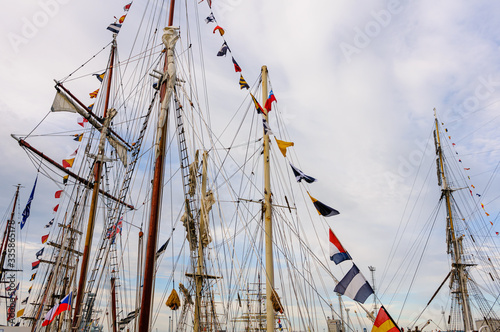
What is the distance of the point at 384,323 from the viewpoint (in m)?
10.9

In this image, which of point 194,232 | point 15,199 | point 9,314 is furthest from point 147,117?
point 9,314

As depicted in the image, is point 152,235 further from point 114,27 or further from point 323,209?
point 114,27

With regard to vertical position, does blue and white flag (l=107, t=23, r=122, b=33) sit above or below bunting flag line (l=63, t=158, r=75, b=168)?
above

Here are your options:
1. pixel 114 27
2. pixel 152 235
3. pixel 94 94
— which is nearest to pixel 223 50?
pixel 114 27

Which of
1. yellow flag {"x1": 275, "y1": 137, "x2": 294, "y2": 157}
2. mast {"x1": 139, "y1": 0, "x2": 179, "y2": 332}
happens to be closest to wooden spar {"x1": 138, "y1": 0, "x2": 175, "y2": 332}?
mast {"x1": 139, "y1": 0, "x2": 179, "y2": 332}

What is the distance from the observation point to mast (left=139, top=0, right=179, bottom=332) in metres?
10.9

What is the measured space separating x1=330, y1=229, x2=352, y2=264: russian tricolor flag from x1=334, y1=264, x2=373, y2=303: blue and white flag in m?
0.69

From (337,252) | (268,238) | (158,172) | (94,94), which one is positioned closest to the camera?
(158,172)

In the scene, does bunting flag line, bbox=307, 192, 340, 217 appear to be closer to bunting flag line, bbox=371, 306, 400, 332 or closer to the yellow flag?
the yellow flag

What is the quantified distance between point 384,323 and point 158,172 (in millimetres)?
8982

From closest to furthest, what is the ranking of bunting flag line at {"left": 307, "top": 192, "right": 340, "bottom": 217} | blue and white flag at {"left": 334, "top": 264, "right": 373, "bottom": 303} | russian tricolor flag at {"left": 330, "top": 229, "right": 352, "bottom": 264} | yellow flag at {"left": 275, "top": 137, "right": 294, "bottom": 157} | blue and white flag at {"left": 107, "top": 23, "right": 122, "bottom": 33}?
blue and white flag at {"left": 334, "top": 264, "right": 373, "bottom": 303}
russian tricolor flag at {"left": 330, "top": 229, "right": 352, "bottom": 264}
bunting flag line at {"left": 307, "top": 192, "right": 340, "bottom": 217}
yellow flag at {"left": 275, "top": 137, "right": 294, "bottom": 157}
blue and white flag at {"left": 107, "top": 23, "right": 122, "bottom": 33}

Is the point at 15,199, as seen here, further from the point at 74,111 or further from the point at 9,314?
the point at 74,111

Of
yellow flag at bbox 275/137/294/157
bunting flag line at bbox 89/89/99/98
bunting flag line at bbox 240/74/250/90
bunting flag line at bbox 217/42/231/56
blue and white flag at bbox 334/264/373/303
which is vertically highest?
bunting flag line at bbox 89/89/99/98

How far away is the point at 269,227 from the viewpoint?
1689cm
